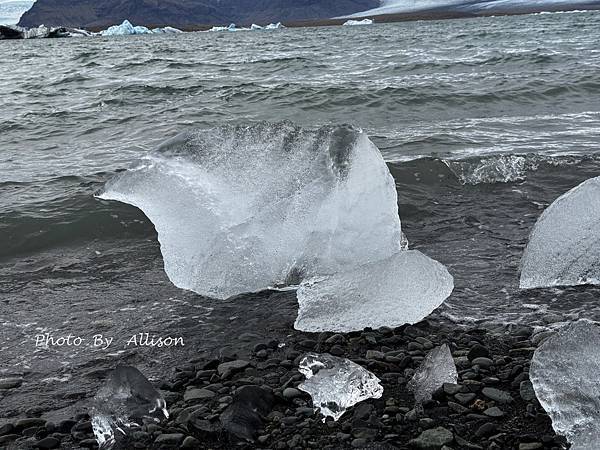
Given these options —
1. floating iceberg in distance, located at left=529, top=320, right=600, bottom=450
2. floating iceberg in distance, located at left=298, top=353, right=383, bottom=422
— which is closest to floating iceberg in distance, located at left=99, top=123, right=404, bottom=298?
floating iceberg in distance, located at left=298, top=353, right=383, bottom=422

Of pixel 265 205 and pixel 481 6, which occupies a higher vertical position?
pixel 481 6

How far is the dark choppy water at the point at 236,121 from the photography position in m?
3.24

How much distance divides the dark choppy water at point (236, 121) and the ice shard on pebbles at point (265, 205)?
0.67 feet

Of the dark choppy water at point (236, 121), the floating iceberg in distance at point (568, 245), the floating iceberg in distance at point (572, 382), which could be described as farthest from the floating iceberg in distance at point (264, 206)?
the floating iceberg in distance at point (572, 382)

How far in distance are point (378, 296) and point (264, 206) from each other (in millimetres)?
1073

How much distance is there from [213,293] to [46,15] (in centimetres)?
20018

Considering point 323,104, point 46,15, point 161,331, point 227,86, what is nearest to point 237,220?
point 161,331

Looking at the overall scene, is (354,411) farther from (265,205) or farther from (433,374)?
(265,205)

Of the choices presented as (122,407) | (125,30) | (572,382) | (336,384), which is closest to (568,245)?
(572,382)

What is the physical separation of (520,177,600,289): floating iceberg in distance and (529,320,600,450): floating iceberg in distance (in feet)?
3.58

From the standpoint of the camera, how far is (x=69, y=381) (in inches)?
111

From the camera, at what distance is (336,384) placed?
248 centimetres

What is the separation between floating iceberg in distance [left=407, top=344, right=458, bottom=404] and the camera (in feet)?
8.00

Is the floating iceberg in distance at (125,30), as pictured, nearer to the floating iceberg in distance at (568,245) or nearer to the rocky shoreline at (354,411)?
the floating iceberg in distance at (568,245)
